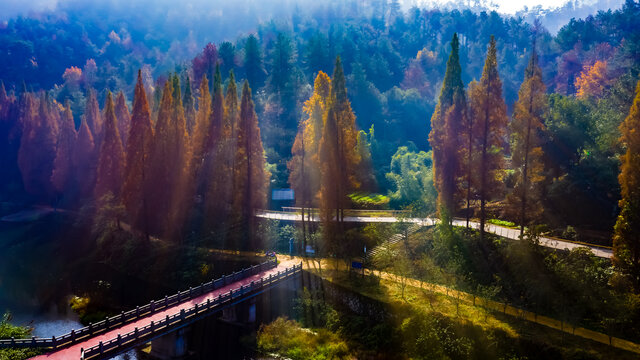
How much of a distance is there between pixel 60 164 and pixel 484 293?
59.8 metres

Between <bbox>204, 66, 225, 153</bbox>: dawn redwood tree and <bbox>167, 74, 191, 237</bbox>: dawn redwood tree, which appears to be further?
<bbox>204, 66, 225, 153</bbox>: dawn redwood tree

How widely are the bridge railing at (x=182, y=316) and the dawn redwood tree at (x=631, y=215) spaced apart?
20.3 m

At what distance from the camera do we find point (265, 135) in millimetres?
62938

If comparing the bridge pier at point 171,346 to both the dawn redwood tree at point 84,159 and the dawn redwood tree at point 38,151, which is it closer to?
the dawn redwood tree at point 84,159

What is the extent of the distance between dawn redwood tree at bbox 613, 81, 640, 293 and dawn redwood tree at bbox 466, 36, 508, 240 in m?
8.48

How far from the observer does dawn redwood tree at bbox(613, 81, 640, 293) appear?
24016mm

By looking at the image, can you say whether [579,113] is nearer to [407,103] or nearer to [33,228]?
[407,103]

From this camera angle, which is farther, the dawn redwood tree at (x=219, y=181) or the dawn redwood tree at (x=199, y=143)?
the dawn redwood tree at (x=199, y=143)

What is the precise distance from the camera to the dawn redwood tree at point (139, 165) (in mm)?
42500

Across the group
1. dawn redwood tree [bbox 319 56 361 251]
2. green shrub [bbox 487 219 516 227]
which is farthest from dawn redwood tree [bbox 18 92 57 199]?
green shrub [bbox 487 219 516 227]

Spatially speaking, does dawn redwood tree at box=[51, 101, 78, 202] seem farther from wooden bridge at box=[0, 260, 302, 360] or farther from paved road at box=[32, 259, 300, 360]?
paved road at box=[32, 259, 300, 360]

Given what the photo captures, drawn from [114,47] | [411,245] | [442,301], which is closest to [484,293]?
[442,301]

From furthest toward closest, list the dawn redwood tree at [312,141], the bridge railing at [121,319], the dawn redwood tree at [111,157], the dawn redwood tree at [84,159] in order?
the dawn redwood tree at [84,159] < the dawn redwood tree at [111,157] < the dawn redwood tree at [312,141] < the bridge railing at [121,319]

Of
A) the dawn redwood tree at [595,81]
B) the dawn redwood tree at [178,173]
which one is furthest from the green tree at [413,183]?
the dawn redwood tree at [595,81]
